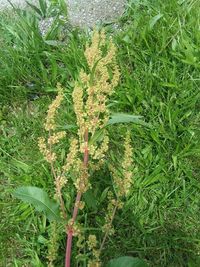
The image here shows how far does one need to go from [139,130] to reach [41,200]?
2.96 ft

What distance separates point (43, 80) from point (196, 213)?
1185mm

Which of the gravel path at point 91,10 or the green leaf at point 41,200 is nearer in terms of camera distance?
the green leaf at point 41,200

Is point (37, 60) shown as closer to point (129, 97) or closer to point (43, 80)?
point (43, 80)

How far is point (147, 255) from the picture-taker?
245 cm

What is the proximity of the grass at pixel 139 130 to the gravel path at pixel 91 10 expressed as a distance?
0.34ft

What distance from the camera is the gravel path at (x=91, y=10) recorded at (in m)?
3.20

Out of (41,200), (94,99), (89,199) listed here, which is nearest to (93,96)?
(94,99)

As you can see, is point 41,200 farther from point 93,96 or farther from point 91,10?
point 91,10

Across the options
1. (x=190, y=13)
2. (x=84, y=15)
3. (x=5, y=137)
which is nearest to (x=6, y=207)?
(x=5, y=137)

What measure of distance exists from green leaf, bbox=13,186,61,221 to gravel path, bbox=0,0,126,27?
1527 mm

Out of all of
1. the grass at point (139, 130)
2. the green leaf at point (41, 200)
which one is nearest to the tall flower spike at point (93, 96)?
the green leaf at point (41, 200)

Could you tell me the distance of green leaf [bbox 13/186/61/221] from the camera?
1.91 meters

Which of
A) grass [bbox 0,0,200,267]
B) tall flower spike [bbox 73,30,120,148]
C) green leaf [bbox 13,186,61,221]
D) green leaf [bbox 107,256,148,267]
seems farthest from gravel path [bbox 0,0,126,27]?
green leaf [bbox 107,256,148,267]

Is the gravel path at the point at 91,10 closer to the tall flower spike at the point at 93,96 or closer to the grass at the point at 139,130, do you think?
the grass at the point at 139,130
